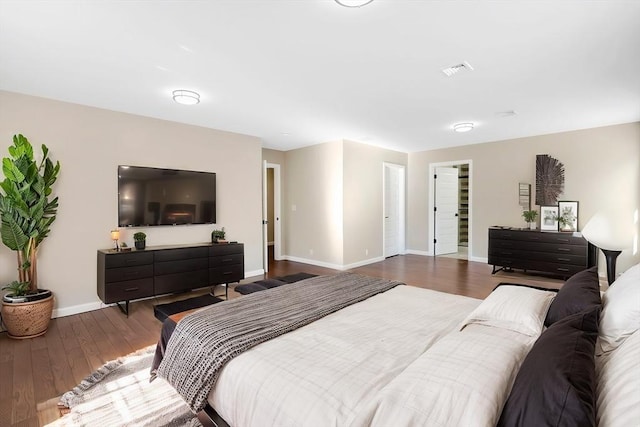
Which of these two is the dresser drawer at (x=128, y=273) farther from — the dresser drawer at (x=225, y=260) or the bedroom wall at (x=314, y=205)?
the bedroom wall at (x=314, y=205)

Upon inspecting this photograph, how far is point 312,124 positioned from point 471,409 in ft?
13.9

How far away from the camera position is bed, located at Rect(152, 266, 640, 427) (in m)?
0.88

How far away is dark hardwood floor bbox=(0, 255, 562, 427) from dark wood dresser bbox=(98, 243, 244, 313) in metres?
0.27

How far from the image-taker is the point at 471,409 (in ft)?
3.07

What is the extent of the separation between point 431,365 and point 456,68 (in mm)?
2617

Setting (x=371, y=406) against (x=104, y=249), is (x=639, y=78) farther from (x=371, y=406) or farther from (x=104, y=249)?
(x=104, y=249)

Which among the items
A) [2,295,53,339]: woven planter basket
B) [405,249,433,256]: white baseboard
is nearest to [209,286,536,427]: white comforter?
[2,295,53,339]: woven planter basket

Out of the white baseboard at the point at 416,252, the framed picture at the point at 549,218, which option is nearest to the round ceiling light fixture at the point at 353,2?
the framed picture at the point at 549,218

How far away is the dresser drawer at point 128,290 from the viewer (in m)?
3.50

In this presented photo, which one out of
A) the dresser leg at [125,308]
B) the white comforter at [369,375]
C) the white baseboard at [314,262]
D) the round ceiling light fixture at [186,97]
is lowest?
the dresser leg at [125,308]

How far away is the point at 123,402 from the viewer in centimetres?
203

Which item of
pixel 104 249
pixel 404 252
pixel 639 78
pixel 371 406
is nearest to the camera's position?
pixel 371 406

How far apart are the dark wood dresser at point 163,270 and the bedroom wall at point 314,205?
2.00 metres

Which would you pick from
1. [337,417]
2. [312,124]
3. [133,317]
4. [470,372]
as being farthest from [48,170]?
[470,372]
